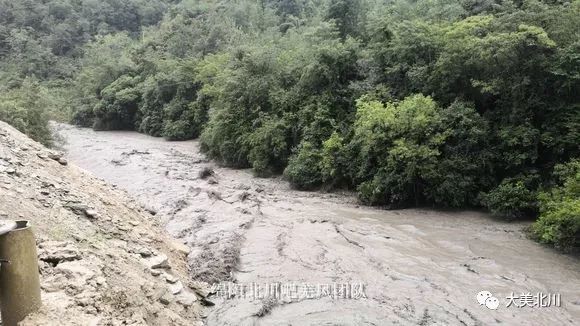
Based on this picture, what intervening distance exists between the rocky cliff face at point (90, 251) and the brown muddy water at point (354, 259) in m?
0.89

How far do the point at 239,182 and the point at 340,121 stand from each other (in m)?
4.97

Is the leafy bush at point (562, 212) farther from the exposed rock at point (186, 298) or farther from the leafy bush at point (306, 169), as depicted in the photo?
the exposed rock at point (186, 298)

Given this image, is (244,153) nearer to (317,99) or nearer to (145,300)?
(317,99)

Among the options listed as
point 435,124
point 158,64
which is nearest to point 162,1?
point 158,64

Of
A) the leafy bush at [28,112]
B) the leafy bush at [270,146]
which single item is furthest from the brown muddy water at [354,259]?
the leafy bush at [28,112]

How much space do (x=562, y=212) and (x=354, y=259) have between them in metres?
4.97

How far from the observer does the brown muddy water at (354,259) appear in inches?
321

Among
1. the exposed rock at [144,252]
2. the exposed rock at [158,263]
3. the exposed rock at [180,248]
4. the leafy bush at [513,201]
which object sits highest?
the leafy bush at [513,201]

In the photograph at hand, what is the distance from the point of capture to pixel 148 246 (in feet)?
31.7

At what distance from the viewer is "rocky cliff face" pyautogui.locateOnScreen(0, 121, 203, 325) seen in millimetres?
5840

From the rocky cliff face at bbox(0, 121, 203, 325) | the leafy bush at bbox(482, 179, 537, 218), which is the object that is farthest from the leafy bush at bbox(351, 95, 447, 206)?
the rocky cliff face at bbox(0, 121, 203, 325)

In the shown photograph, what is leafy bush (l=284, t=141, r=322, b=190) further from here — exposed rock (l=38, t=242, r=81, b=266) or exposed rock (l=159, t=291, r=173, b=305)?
exposed rock (l=38, t=242, r=81, b=266)

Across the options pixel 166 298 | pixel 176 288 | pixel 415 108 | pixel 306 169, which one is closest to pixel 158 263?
pixel 176 288

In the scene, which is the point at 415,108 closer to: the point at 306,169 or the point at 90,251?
the point at 306,169
